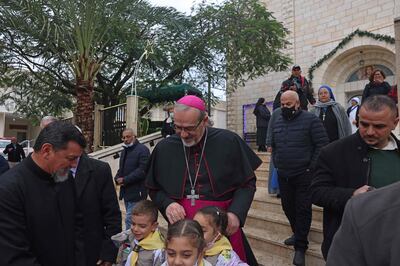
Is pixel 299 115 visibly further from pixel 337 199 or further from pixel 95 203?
pixel 95 203

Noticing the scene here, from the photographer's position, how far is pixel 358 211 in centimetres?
88

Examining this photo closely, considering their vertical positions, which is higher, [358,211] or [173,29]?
[173,29]

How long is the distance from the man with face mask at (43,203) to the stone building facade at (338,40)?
44.5 feet

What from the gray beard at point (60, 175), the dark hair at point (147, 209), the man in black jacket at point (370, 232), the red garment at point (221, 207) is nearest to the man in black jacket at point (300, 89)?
the dark hair at point (147, 209)

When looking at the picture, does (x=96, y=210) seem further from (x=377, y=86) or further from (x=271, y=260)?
(x=377, y=86)

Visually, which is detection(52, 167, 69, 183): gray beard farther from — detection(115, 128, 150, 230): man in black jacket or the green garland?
the green garland

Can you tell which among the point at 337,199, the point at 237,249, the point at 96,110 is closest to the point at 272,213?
the point at 237,249

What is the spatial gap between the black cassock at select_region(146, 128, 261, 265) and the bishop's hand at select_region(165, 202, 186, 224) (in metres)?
0.12

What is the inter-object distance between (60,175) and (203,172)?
3.68 ft

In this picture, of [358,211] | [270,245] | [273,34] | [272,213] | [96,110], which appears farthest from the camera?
[273,34]

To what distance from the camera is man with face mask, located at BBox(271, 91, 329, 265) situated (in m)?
4.31

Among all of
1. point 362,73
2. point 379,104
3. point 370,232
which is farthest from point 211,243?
point 362,73

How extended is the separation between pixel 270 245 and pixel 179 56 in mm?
10643

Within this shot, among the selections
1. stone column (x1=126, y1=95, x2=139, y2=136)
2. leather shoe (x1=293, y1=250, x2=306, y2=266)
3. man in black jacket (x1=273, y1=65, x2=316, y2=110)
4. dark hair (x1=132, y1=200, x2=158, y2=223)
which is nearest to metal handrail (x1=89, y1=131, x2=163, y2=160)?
stone column (x1=126, y1=95, x2=139, y2=136)
